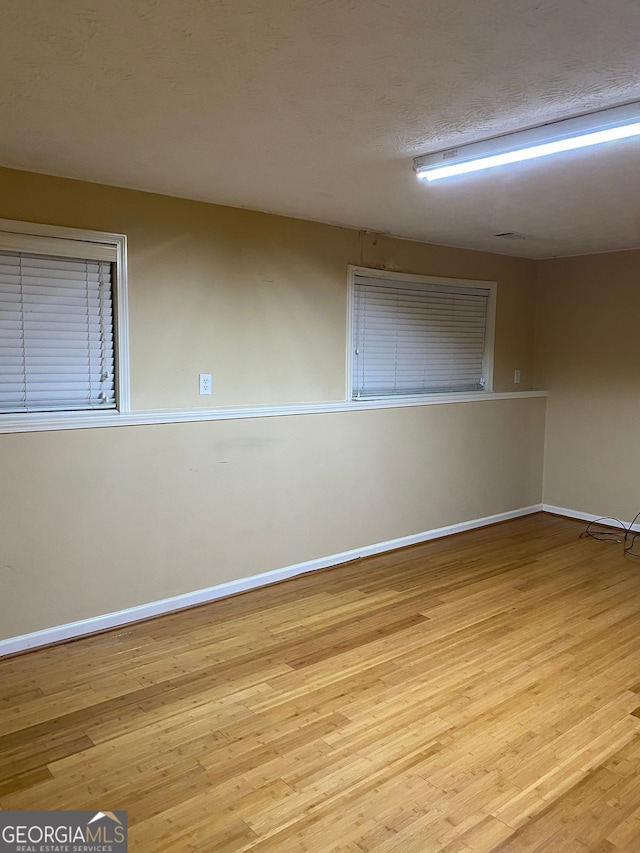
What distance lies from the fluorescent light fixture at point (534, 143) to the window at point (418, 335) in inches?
65.8

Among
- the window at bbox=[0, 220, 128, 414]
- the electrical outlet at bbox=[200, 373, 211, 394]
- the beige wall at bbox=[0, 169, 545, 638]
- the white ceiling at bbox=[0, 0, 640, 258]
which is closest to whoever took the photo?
the white ceiling at bbox=[0, 0, 640, 258]

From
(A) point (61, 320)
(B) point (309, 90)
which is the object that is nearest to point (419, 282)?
(A) point (61, 320)

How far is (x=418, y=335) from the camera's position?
5.03m

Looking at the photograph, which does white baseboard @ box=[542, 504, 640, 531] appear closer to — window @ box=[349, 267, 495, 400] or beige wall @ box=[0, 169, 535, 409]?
window @ box=[349, 267, 495, 400]

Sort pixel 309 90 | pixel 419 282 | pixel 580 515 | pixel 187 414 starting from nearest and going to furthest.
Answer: pixel 309 90
pixel 187 414
pixel 419 282
pixel 580 515

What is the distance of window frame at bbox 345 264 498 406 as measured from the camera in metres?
4.46

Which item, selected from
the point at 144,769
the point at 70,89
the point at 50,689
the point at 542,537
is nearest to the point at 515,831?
the point at 144,769

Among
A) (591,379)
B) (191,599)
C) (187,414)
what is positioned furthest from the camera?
(591,379)

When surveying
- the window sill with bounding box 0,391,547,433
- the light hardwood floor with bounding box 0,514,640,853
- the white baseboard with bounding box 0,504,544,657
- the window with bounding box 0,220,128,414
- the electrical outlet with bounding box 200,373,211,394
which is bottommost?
the light hardwood floor with bounding box 0,514,640,853

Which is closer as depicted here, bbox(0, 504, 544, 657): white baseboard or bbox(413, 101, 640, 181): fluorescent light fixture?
bbox(413, 101, 640, 181): fluorescent light fixture

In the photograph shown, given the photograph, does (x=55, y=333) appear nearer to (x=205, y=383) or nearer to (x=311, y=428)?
(x=205, y=383)

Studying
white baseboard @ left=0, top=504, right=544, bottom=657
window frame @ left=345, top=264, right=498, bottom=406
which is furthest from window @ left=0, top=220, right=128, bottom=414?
window frame @ left=345, top=264, right=498, bottom=406

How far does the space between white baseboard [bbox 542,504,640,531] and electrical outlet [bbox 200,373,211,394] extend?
3.65 metres

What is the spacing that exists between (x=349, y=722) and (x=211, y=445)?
1.75 meters
